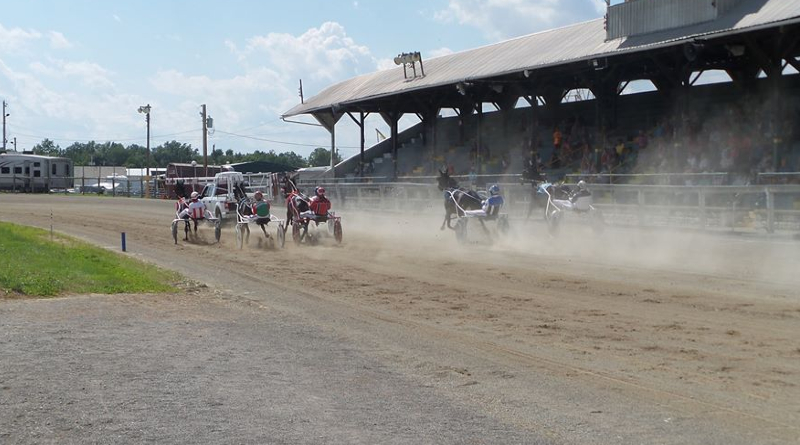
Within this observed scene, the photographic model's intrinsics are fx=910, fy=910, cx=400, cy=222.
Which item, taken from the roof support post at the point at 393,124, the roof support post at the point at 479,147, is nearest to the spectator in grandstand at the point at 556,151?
the roof support post at the point at 479,147

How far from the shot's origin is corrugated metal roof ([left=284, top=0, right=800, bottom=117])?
1007 inches

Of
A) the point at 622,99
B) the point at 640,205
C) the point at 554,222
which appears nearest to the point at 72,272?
the point at 554,222

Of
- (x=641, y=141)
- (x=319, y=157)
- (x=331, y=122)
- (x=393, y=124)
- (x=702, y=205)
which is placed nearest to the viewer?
(x=702, y=205)

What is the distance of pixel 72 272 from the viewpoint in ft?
51.3

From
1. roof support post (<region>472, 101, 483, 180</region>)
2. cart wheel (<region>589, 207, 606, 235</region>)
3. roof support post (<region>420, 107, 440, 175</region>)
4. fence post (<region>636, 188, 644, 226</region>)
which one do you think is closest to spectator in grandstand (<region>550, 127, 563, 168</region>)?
roof support post (<region>472, 101, 483, 180</region>)

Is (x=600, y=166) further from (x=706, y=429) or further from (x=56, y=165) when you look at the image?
(x=56, y=165)

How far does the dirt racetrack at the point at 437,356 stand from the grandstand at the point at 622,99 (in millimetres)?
10386

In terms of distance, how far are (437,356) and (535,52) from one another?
1106 inches

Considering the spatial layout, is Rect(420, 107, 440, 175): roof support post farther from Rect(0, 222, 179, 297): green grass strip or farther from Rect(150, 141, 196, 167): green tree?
Rect(150, 141, 196, 167): green tree

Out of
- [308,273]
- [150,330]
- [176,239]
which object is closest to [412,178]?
[176,239]

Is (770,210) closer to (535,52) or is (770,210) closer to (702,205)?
(702,205)

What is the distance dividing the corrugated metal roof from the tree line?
84.3 meters

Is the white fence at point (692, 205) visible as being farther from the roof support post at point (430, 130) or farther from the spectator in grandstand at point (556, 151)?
the roof support post at point (430, 130)

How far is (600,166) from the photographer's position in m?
32.1
